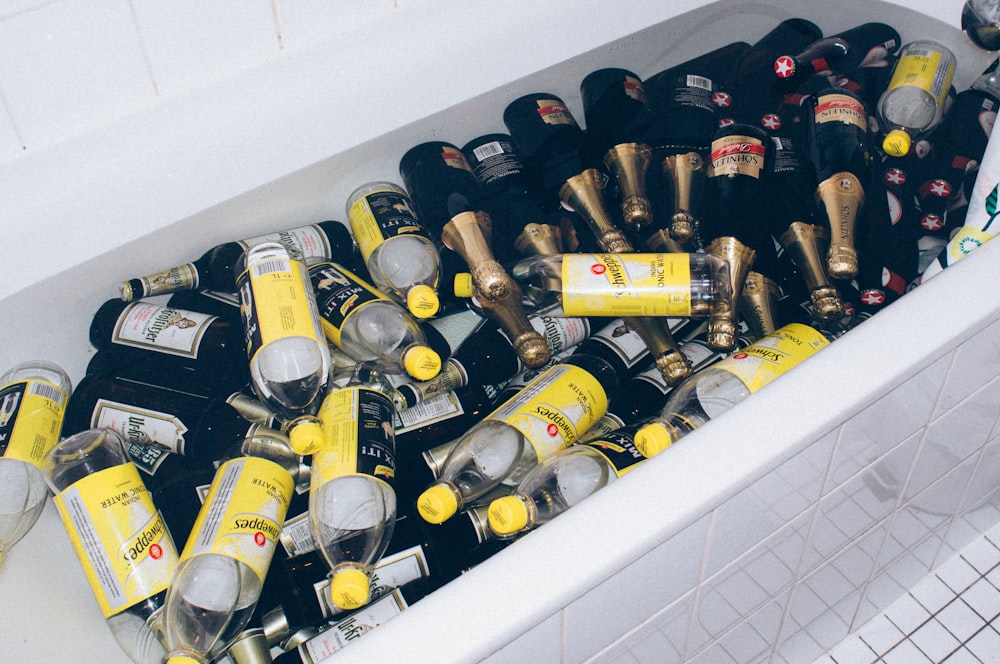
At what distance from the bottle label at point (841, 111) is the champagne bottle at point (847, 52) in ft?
0.44

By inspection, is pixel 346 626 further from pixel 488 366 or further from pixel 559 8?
pixel 559 8

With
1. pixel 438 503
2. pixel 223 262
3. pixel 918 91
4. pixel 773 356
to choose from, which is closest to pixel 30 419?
pixel 223 262

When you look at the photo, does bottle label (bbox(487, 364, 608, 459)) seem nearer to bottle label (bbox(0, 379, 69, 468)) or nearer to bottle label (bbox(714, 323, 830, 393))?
bottle label (bbox(714, 323, 830, 393))

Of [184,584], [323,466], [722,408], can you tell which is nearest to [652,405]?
[722,408]

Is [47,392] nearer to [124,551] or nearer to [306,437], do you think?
[124,551]

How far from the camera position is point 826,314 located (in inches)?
→ 39.4

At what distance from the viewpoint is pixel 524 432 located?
0.94 metres

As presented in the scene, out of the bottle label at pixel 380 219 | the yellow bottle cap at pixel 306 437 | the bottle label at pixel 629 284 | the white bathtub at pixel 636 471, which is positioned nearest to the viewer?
the white bathtub at pixel 636 471

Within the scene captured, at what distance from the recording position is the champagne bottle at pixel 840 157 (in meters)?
1.08

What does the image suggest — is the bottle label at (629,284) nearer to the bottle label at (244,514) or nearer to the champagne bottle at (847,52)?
the bottle label at (244,514)

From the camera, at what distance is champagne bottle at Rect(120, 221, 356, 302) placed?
1085mm

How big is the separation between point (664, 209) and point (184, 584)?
29.0 inches

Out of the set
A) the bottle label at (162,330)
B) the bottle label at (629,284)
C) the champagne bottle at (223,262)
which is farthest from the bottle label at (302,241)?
the bottle label at (629,284)

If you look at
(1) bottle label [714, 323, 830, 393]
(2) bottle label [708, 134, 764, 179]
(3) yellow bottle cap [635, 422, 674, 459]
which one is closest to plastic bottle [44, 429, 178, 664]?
(3) yellow bottle cap [635, 422, 674, 459]
